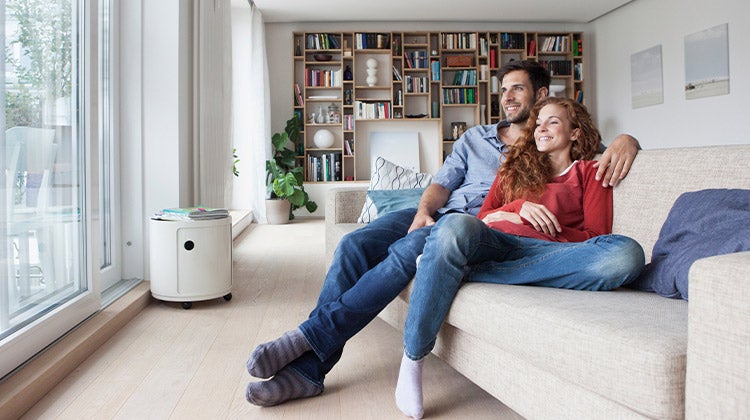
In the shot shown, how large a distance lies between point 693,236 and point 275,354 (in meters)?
1.08

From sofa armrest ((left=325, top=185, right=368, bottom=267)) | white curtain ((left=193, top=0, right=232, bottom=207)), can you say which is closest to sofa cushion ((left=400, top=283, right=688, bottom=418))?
sofa armrest ((left=325, top=185, right=368, bottom=267))

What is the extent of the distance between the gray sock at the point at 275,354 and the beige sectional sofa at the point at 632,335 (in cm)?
37

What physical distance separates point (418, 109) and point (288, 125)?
172 cm

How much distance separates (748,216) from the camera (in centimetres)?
134

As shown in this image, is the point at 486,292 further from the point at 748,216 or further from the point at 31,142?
the point at 31,142

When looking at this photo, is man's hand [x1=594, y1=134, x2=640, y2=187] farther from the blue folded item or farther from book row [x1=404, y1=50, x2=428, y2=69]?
book row [x1=404, y1=50, x2=428, y2=69]

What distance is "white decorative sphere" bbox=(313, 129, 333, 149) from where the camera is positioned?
7641mm

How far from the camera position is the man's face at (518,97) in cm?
236

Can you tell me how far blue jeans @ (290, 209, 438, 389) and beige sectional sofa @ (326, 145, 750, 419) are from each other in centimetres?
13

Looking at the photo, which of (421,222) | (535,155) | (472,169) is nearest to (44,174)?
(421,222)

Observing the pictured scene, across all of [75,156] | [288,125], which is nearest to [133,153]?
[75,156]

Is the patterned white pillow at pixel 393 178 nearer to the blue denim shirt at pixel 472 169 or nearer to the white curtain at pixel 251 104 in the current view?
the blue denim shirt at pixel 472 169

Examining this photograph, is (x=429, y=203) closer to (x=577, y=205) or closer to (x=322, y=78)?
(x=577, y=205)

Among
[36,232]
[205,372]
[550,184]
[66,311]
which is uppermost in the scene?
[550,184]
